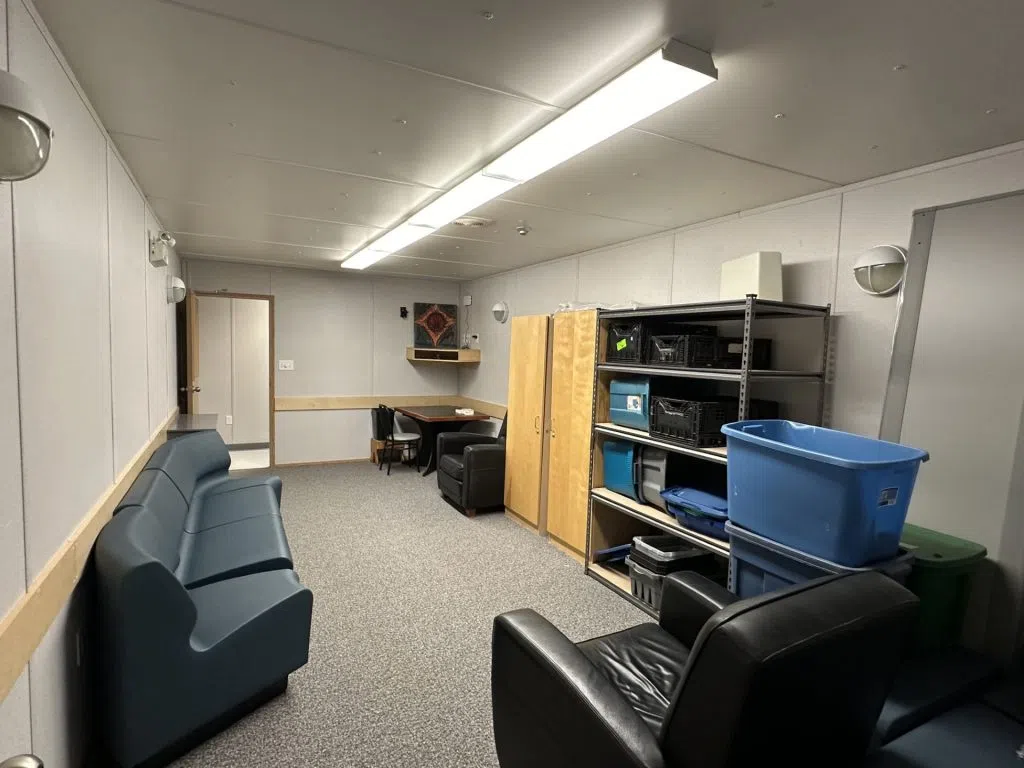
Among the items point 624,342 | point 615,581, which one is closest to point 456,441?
point 615,581

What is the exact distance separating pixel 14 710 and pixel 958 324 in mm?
3587

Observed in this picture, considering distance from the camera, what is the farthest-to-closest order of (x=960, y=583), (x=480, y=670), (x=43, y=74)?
(x=480, y=670) → (x=960, y=583) → (x=43, y=74)

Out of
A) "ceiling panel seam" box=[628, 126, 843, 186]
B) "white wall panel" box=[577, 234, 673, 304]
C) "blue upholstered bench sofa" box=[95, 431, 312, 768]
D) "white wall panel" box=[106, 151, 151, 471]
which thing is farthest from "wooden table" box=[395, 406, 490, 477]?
"ceiling panel seam" box=[628, 126, 843, 186]

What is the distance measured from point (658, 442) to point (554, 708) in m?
1.87

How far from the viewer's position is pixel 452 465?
4.99 metres

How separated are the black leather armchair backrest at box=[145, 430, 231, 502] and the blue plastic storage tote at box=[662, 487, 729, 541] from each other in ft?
9.68

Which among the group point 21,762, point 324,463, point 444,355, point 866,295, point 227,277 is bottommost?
point 324,463

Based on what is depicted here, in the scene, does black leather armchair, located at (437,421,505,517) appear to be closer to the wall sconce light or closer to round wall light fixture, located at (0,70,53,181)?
the wall sconce light

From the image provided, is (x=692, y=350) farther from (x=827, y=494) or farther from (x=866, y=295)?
(x=827, y=494)

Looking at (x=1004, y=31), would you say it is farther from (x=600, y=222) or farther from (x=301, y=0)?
(x=600, y=222)

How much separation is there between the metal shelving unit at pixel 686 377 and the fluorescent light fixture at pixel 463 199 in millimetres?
1118

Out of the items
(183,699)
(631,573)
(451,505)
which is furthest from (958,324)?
(451,505)

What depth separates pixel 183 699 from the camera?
1884 mm

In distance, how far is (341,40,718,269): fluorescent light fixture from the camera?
5.40 ft
